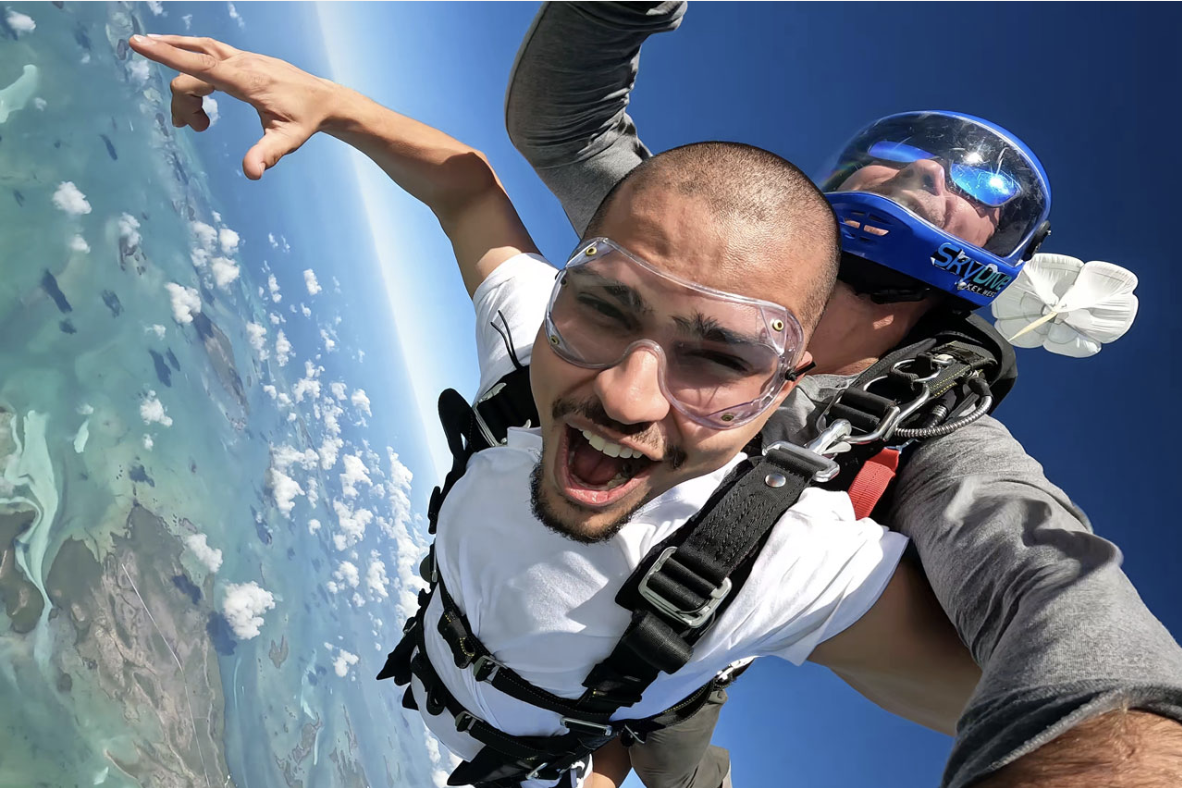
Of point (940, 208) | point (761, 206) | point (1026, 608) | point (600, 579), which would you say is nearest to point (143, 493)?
point (600, 579)

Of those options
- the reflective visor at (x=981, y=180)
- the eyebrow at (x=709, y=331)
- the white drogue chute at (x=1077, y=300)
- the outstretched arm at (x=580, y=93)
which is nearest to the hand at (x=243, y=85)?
the outstretched arm at (x=580, y=93)

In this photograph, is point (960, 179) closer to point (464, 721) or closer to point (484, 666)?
point (484, 666)

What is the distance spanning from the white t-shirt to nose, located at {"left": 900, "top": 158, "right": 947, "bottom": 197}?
1.10 meters

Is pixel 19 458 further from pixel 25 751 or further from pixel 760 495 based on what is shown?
pixel 760 495

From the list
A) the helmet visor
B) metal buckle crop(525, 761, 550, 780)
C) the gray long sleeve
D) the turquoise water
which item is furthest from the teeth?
the turquoise water

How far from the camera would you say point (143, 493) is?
28.3 m

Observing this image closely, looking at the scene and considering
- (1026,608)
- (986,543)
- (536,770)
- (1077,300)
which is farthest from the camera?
(1077,300)

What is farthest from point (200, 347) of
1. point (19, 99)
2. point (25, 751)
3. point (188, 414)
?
point (25, 751)

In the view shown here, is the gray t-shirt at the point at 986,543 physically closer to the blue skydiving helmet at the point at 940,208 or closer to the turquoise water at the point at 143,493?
the blue skydiving helmet at the point at 940,208

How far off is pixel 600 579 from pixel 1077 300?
7.31 ft

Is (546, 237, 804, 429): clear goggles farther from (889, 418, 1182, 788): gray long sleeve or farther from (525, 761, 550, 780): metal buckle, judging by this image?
(525, 761, 550, 780): metal buckle

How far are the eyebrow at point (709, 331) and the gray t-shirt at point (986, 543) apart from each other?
514 mm

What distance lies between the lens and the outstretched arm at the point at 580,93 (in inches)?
61.4

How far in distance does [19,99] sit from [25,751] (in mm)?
26615
